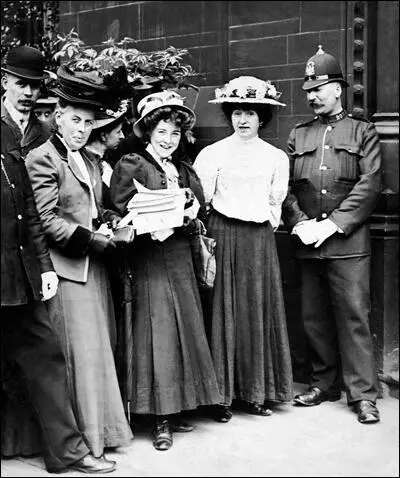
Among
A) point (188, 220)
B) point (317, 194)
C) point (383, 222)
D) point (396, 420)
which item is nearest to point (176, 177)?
point (188, 220)

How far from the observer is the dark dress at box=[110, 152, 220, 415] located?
5.04 m

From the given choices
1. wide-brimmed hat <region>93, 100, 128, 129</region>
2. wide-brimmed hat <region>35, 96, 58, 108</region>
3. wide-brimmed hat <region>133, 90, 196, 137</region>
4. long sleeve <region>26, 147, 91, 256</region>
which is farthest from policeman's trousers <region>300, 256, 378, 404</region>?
wide-brimmed hat <region>35, 96, 58, 108</region>

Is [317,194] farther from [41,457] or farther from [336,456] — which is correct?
[41,457]

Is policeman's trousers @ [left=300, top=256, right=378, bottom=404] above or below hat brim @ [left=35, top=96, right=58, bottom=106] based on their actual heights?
below

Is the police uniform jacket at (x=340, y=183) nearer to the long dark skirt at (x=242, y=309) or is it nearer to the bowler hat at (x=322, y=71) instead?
the bowler hat at (x=322, y=71)

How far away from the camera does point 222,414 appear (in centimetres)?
553

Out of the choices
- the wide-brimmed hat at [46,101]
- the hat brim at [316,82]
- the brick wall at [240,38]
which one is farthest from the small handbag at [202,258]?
the wide-brimmed hat at [46,101]

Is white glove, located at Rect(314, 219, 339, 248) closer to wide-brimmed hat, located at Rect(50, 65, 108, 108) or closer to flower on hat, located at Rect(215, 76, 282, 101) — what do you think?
flower on hat, located at Rect(215, 76, 282, 101)

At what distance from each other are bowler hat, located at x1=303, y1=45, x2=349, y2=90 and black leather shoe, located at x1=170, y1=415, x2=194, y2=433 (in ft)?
7.39

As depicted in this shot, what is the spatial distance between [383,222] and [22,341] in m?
2.73

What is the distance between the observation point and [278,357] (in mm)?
5688

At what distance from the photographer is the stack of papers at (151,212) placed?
4938 mm

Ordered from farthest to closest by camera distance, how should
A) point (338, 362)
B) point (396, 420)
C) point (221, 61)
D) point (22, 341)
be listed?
point (221, 61) → point (338, 362) → point (396, 420) → point (22, 341)

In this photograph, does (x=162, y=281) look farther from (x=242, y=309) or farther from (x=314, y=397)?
(x=314, y=397)
